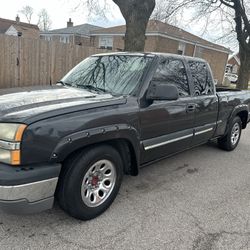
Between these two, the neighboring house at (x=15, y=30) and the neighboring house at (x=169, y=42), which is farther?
the neighboring house at (x=15, y=30)

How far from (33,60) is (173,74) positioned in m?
8.53

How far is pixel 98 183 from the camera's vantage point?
3100 mm

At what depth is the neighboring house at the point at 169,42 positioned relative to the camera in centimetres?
2455

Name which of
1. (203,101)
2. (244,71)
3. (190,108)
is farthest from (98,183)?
(244,71)

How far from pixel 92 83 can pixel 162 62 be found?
1.01m

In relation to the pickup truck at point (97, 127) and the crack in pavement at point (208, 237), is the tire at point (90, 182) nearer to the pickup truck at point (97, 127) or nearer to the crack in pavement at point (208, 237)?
the pickup truck at point (97, 127)

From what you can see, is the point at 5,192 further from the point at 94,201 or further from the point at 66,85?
the point at 66,85

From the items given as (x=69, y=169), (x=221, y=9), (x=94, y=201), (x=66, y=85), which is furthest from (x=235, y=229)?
(x=221, y=9)

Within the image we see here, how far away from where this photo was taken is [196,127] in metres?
4.48

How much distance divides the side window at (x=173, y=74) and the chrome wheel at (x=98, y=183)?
4.45 feet

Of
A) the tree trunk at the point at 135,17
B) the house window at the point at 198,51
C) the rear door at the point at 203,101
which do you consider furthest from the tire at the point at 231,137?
the house window at the point at 198,51

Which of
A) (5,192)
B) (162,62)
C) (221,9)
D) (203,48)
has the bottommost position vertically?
(5,192)

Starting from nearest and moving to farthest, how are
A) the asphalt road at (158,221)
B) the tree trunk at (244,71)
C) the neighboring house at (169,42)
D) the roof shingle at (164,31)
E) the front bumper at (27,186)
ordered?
the front bumper at (27,186)
the asphalt road at (158,221)
the tree trunk at (244,71)
the roof shingle at (164,31)
the neighboring house at (169,42)

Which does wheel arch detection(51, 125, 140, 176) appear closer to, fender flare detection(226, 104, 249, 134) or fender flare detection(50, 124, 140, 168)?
fender flare detection(50, 124, 140, 168)
